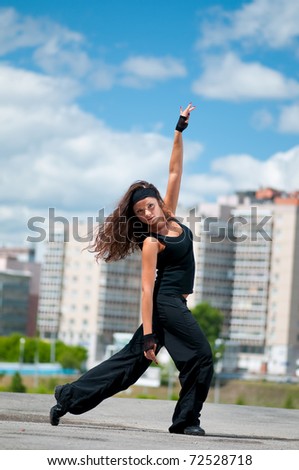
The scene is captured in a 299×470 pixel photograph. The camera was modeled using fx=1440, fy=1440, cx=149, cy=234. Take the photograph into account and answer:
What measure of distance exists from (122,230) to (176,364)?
1.15m

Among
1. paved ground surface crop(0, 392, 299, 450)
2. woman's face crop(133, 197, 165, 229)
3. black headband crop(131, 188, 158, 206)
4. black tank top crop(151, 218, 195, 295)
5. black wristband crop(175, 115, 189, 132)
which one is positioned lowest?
paved ground surface crop(0, 392, 299, 450)

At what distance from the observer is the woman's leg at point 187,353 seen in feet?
37.2

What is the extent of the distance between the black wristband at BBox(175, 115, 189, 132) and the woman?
0.89 meters

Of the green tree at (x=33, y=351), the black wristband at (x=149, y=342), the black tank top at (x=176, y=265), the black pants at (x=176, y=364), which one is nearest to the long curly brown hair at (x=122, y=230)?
the black tank top at (x=176, y=265)

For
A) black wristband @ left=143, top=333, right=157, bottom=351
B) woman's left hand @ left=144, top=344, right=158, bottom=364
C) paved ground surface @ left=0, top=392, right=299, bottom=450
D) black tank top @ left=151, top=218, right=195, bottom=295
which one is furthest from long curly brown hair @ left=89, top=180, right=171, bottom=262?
paved ground surface @ left=0, top=392, right=299, bottom=450

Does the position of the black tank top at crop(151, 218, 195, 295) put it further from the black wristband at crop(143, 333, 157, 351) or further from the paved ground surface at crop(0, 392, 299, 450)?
the paved ground surface at crop(0, 392, 299, 450)

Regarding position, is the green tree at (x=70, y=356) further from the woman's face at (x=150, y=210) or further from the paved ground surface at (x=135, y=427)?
the woman's face at (x=150, y=210)

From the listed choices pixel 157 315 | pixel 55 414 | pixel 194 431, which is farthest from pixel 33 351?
pixel 194 431

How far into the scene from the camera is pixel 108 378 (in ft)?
37.7

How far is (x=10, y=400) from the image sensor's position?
14.9 meters

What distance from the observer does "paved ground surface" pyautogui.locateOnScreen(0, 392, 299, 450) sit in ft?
32.4
